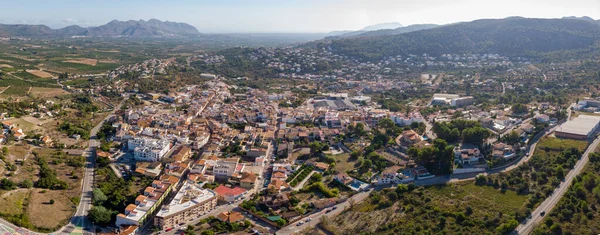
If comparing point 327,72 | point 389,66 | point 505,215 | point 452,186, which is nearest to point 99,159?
point 452,186

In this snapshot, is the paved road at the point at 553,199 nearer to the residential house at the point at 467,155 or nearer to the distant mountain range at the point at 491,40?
the residential house at the point at 467,155

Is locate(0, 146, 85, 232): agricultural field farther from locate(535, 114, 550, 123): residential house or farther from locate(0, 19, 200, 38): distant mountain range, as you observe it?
locate(0, 19, 200, 38): distant mountain range

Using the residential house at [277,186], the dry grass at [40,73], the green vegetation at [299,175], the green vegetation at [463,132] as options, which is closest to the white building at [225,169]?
the residential house at [277,186]

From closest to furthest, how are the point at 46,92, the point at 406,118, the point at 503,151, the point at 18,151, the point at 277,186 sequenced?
1. the point at 277,186
2. the point at 18,151
3. the point at 503,151
4. the point at 406,118
5. the point at 46,92

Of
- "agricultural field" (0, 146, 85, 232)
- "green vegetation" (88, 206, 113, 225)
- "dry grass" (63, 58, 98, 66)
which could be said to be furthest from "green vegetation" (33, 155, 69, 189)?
"dry grass" (63, 58, 98, 66)

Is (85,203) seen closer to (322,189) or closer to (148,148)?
(148,148)

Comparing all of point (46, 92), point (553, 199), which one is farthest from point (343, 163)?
point (46, 92)

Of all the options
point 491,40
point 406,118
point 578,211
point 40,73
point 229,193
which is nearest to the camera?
point 578,211

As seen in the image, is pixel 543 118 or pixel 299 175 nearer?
pixel 299 175
